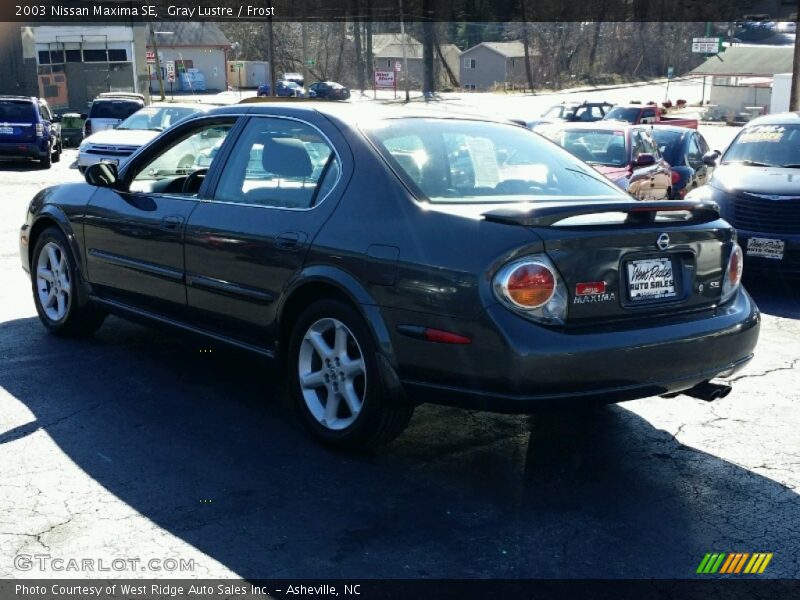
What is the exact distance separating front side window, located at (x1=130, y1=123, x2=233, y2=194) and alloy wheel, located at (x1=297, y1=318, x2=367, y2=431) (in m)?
1.48

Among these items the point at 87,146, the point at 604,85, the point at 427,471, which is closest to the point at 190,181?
the point at 427,471

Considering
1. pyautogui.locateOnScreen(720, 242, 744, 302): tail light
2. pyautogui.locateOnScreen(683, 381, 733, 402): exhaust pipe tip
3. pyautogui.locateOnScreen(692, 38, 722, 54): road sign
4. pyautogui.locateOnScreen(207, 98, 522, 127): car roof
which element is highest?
pyautogui.locateOnScreen(692, 38, 722, 54): road sign

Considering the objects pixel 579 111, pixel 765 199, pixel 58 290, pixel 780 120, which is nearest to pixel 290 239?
pixel 58 290

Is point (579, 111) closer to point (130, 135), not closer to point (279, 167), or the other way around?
point (130, 135)

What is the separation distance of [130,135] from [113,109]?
8209 mm

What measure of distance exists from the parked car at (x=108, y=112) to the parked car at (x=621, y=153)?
14.4 metres

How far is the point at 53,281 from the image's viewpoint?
6.77 m

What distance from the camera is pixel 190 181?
243 inches

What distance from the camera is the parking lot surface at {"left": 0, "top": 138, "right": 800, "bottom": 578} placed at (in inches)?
143

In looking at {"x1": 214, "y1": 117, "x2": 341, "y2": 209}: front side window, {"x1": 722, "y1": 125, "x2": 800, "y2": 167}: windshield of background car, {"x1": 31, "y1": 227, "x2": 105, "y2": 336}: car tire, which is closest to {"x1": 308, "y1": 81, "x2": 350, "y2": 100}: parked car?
{"x1": 722, "y1": 125, "x2": 800, "y2": 167}: windshield of background car

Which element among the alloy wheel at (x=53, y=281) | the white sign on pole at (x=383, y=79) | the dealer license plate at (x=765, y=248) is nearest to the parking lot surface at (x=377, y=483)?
the alloy wheel at (x=53, y=281)

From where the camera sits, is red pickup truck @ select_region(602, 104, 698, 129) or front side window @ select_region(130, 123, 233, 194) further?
red pickup truck @ select_region(602, 104, 698, 129)

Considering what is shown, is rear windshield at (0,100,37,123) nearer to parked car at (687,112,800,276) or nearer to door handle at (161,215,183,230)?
parked car at (687,112,800,276)

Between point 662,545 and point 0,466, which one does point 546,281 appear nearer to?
point 662,545
